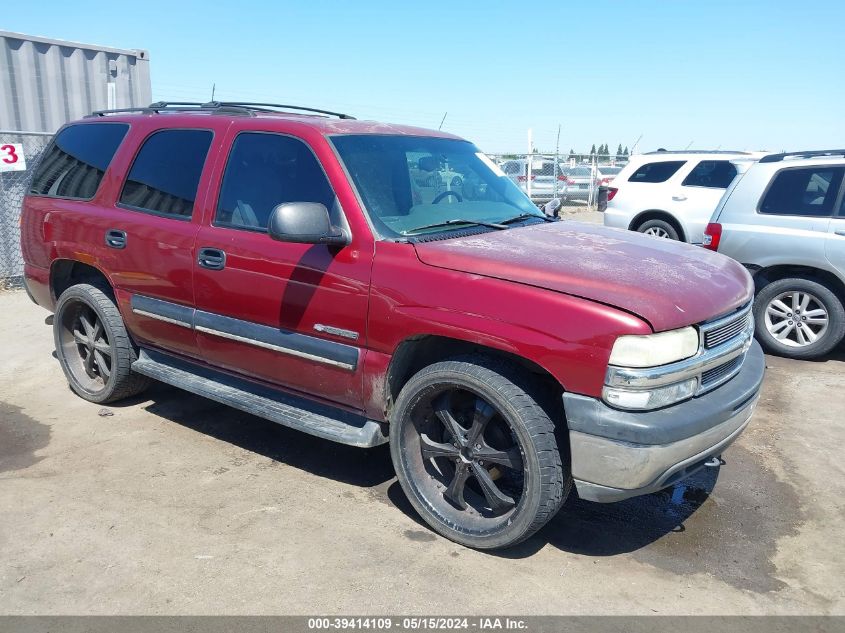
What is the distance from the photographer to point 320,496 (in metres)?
3.81

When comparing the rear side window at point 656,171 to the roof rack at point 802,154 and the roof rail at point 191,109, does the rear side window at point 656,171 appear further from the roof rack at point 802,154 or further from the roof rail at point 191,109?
the roof rail at point 191,109

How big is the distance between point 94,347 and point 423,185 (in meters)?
2.82

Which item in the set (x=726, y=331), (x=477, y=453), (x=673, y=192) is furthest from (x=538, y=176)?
(x=477, y=453)

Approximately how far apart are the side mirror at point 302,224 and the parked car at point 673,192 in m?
8.21

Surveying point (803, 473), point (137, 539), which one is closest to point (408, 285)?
point (137, 539)

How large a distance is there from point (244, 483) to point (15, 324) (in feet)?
15.8

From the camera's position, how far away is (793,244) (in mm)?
6316

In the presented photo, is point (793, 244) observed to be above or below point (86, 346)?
above

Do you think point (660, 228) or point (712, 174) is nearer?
point (712, 174)

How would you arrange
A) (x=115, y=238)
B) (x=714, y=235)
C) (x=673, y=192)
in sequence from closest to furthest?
(x=115, y=238)
(x=714, y=235)
(x=673, y=192)

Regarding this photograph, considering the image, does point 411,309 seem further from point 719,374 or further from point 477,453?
point 719,374

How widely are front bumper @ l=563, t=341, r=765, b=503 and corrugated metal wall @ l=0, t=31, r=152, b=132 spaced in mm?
8877

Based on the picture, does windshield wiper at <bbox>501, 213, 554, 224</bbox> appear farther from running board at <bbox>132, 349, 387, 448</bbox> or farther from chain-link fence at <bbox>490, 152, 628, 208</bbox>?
chain-link fence at <bbox>490, 152, 628, 208</bbox>
